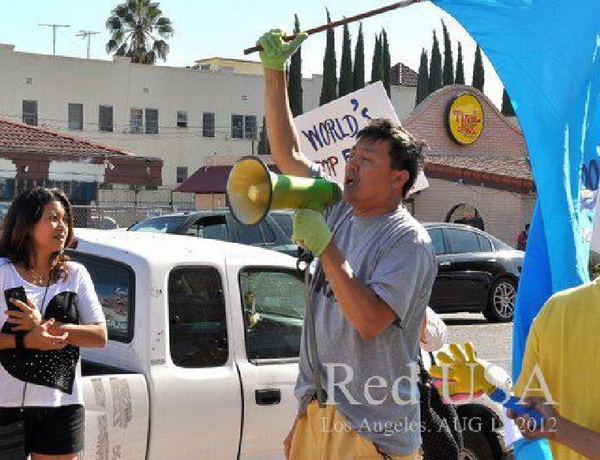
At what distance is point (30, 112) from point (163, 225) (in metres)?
37.4

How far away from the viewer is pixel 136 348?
4.91 meters

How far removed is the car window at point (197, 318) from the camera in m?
5.02

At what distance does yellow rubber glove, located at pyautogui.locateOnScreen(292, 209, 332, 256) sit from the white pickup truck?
1839mm

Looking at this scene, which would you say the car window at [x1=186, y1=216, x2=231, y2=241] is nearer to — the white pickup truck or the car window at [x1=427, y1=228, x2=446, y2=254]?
the car window at [x1=427, y1=228, x2=446, y2=254]

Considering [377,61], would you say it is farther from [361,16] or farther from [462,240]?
[361,16]

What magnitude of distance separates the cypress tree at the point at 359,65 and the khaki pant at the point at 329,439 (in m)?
51.4

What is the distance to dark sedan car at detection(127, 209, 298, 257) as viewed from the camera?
1384 centimetres

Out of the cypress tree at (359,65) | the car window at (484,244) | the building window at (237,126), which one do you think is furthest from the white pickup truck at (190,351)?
the building window at (237,126)

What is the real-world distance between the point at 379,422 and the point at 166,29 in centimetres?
6368

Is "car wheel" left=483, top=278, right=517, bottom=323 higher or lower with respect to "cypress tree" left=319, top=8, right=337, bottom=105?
lower

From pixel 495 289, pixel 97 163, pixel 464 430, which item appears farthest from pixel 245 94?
pixel 464 430

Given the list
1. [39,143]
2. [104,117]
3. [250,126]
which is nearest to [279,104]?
[39,143]

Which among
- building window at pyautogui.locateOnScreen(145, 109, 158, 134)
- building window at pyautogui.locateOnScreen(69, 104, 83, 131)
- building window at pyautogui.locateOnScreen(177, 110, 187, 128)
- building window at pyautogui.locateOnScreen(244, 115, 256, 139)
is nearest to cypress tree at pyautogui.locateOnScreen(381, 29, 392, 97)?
building window at pyautogui.locateOnScreen(244, 115, 256, 139)

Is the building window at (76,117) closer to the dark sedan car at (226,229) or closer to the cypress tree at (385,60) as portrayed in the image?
the cypress tree at (385,60)
